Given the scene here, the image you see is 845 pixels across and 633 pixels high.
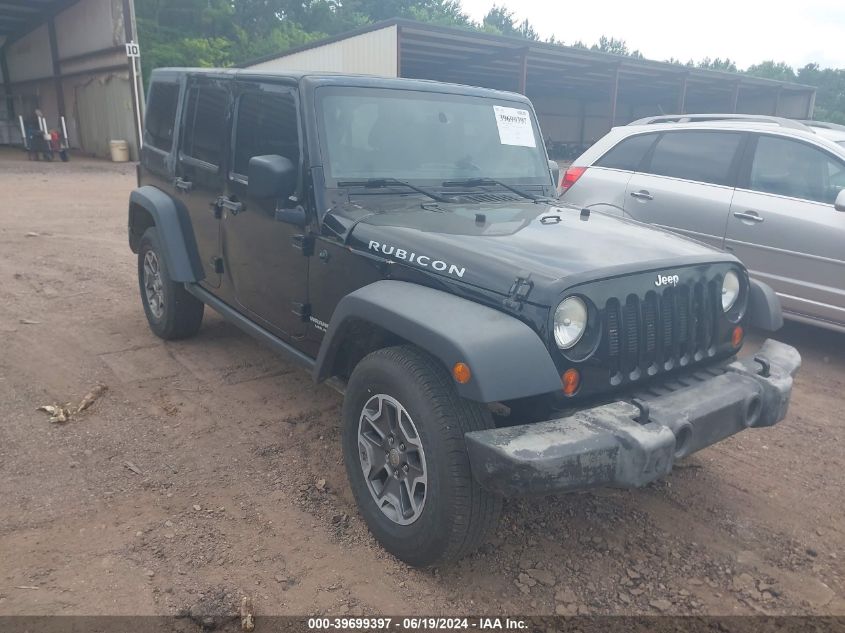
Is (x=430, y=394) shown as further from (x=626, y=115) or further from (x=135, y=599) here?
(x=626, y=115)

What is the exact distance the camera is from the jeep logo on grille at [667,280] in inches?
109

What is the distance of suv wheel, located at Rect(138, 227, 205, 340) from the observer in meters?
5.00

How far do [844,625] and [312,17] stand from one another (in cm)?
4848

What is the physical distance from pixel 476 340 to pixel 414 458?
63cm

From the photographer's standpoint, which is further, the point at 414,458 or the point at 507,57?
the point at 507,57

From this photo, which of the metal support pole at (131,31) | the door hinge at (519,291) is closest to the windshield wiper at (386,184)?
the door hinge at (519,291)

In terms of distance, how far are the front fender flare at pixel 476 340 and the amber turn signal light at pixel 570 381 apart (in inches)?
5.8

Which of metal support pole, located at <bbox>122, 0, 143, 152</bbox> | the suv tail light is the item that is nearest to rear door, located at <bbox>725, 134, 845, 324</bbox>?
the suv tail light

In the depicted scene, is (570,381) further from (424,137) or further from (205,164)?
(205,164)

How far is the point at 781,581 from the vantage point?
2.81 meters

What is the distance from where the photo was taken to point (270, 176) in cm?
319

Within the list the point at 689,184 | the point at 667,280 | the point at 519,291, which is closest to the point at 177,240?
the point at 519,291

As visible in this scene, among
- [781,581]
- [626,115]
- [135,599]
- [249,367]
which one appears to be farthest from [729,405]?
[626,115]

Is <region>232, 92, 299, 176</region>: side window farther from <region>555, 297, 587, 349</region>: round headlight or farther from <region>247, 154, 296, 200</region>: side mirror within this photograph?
<region>555, 297, 587, 349</region>: round headlight
